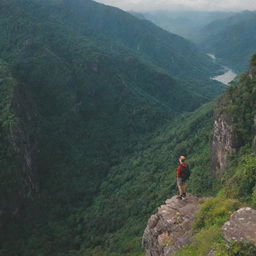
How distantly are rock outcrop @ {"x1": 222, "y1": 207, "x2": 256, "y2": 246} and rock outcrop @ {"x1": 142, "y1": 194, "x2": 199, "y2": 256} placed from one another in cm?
308

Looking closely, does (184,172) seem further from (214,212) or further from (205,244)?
(205,244)

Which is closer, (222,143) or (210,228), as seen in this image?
(210,228)

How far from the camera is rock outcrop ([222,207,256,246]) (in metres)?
18.5

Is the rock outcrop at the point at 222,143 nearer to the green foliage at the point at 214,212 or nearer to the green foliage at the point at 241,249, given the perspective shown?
the green foliage at the point at 214,212

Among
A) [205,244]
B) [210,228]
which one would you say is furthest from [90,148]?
[205,244]

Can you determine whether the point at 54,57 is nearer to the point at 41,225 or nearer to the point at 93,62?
the point at 93,62

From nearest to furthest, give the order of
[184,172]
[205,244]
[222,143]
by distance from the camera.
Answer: [205,244], [184,172], [222,143]

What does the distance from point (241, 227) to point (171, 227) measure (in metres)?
6.14

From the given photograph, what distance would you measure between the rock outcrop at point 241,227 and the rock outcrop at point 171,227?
3082 millimetres

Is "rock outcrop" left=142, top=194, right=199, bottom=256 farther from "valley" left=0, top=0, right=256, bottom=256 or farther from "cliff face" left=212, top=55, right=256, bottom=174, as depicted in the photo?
"cliff face" left=212, top=55, right=256, bottom=174

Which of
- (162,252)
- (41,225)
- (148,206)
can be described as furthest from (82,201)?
(162,252)

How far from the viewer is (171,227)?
24250 mm

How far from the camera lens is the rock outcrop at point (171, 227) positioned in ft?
74.5

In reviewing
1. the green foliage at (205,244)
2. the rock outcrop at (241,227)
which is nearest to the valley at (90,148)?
the green foliage at (205,244)
